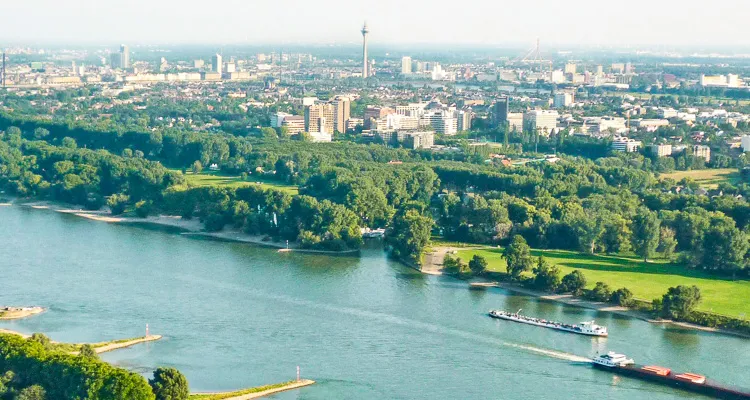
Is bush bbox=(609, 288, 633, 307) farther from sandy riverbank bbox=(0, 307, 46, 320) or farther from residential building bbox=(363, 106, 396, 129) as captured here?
residential building bbox=(363, 106, 396, 129)

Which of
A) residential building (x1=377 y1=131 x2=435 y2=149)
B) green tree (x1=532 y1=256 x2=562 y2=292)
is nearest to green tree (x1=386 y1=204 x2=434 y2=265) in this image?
green tree (x1=532 y1=256 x2=562 y2=292)

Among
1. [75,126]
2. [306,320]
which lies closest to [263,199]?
[306,320]

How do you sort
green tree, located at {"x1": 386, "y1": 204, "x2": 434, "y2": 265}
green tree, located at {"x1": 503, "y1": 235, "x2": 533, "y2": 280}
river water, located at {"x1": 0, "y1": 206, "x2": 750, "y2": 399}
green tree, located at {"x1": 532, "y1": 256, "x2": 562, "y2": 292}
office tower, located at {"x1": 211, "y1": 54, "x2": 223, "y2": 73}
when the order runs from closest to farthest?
river water, located at {"x1": 0, "y1": 206, "x2": 750, "y2": 399}, green tree, located at {"x1": 532, "y1": 256, "x2": 562, "y2": 292}, green tree, located at {"x1": 503, "y1": 235, "x2": 533, "y2": 280}, green tree, located at {"x1": 386, "y1": 204, "x2": 434, "y2": 265}, office tower, located at {"x1": 211, "y1": 54, "x2": 223, "y2": 73}

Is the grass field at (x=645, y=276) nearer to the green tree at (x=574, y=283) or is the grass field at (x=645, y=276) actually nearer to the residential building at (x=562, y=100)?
the green tree at (x=574, y=283)

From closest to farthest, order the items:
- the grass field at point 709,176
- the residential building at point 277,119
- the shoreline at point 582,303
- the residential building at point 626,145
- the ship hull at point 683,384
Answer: the ship hull at point 683,384
the shoreline at point 582,303
the grass field at point 709,176
the residential building at point 626,145
the residential building at point 277,119

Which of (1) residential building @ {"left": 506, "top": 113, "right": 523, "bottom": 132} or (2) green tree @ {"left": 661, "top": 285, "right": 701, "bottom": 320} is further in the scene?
(1) residential building @ {"left": 506, "top": 113, "right": 523, "bottom": 132}

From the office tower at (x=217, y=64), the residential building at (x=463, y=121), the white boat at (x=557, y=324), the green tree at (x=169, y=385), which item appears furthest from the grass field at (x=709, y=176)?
the office tower at (x=217, y=64)

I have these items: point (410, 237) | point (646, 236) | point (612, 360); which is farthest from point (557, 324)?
point (410, 237)
